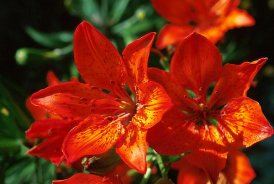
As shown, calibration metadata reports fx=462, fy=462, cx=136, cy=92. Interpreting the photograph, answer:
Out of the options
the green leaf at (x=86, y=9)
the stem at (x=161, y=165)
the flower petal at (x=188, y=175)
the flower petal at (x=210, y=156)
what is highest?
the green leaf at (x=86, y=9)

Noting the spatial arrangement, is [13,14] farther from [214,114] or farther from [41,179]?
[214,114]

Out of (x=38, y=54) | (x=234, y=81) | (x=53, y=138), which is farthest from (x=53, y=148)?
(x=38, y=54)

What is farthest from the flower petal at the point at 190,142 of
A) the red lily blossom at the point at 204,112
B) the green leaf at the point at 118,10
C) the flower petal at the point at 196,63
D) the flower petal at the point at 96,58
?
the green leaf at the point at 118,10

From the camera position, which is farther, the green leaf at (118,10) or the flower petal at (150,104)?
the green leaf at (118,10)

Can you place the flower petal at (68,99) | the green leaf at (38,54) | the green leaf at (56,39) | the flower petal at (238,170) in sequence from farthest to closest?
1. the green leaf at (56,39)
2. the green leaf at (38,54)
3. the flower petal at (238,170)
4. the flower petal at (68,99)

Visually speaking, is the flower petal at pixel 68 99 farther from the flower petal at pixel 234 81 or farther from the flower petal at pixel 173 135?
the flower petal at pixel 234 81

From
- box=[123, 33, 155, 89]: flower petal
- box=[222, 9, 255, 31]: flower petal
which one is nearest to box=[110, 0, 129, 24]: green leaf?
box=[222, 9, 255, 31]: flower petal

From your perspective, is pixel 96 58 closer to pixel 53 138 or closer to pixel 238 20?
pixel 53 138

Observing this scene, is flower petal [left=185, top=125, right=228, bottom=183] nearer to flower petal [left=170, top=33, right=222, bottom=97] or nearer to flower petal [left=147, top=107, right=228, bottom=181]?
flower petal [left=147, top=107, right=228, bottom=181]
